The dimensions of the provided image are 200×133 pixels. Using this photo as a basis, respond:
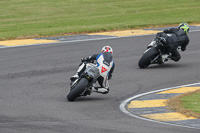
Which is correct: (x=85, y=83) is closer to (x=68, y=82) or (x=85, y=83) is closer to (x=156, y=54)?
(x=68, y=82)

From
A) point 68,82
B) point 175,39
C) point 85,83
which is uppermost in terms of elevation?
point 175,39

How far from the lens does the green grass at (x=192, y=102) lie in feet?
36.8

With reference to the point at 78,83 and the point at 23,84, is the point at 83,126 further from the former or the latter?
the point at 23,84

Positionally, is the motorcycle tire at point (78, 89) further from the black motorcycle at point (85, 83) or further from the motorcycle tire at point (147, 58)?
the motorcycle tire at point (147, 58)

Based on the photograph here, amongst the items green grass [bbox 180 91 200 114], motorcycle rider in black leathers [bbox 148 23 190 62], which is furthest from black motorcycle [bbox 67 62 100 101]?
motorcycle rider in black leathers [bbox 148 23 190 62]

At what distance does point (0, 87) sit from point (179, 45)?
6472mm

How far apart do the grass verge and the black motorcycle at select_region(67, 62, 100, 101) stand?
1922mm

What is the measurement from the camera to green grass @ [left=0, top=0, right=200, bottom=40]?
2591 cm

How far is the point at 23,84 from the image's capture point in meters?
14.3

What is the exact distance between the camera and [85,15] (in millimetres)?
30922

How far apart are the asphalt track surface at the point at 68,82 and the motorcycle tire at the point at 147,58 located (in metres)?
0.25

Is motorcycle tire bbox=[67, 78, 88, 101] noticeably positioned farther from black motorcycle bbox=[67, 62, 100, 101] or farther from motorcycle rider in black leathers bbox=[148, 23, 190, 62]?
motorcycle rider in black leathers bbox=[148, 23, 190, 62]

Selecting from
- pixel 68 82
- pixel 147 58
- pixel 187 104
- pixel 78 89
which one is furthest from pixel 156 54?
pixel 78 89

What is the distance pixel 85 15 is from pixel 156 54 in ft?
47.8
